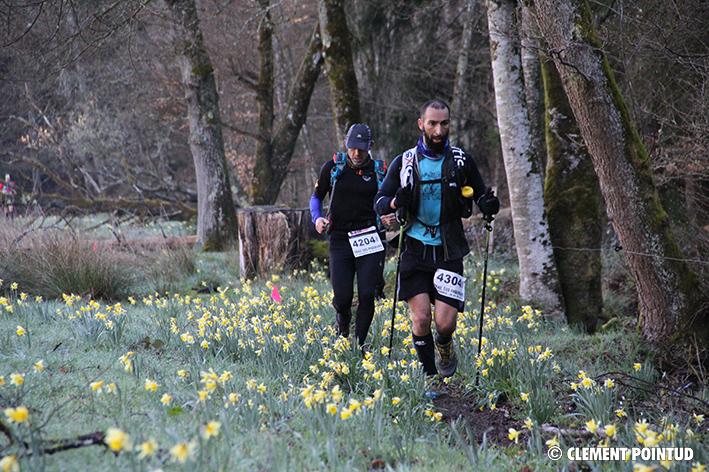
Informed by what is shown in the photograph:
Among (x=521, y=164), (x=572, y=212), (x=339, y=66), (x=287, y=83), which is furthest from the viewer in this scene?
(x=287, y=83)

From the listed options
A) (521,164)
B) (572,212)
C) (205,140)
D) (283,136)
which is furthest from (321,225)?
(283,136)

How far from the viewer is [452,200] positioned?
4465mm

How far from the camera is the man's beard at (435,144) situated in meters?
4.46

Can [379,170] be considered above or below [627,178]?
above

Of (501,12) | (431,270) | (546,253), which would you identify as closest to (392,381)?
(431,270)

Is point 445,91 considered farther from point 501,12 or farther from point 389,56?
point 501,12

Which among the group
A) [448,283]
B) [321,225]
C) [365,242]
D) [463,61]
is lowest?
[448,283]

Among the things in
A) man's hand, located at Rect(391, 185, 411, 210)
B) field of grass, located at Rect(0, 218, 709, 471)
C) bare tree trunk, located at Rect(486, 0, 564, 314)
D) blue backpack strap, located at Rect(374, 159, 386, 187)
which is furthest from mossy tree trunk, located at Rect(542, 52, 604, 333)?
man's hand, located at Rect(391, 185, 411, 210)

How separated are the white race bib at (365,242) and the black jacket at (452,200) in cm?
83

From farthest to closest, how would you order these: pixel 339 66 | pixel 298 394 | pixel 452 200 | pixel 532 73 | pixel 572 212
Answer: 1. pixel 339 66
2. pixel 532 73
3. pixel 572 212
4. pixel 452 200
5. pixel 298 394

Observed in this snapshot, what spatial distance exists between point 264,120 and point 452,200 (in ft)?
37.9

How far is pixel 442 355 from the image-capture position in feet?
14.9

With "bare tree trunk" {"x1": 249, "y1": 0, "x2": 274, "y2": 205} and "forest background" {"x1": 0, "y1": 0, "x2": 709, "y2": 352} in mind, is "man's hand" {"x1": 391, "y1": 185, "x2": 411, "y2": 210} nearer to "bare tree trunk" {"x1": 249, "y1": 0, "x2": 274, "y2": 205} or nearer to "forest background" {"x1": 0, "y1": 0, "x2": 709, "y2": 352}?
"forest background" {"x1": 0, "y1": 0, "x2": 709, "y2": 352}

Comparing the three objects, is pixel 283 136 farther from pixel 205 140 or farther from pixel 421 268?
pixel 421 268
